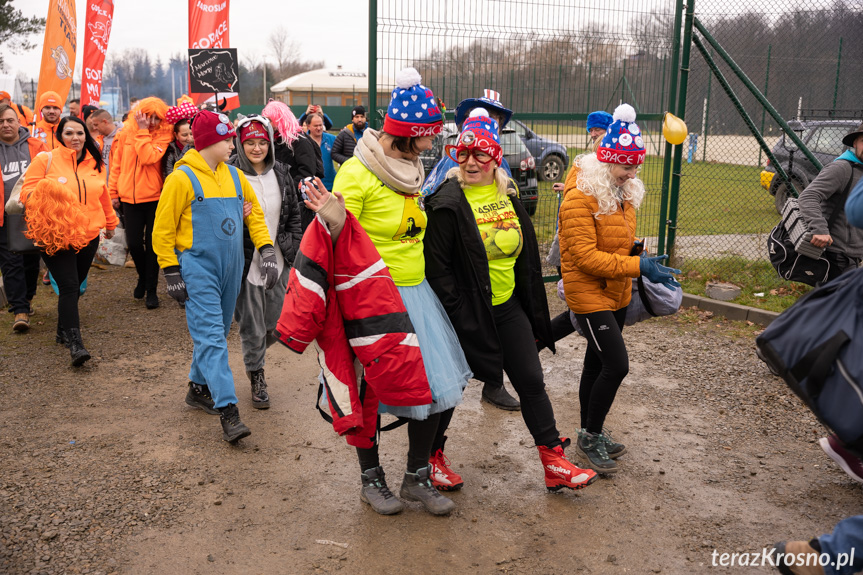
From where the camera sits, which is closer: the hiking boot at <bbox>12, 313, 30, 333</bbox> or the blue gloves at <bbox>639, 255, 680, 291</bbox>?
the blue gloves at <bbox>639, 255, 680, 291</bbox>

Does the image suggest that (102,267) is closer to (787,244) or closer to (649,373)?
(649,373)

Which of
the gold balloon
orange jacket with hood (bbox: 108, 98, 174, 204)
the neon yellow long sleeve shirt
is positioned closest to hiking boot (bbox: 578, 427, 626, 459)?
the neon yellow long sleeve shirt

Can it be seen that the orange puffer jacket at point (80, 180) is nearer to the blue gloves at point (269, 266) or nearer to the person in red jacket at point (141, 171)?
the person in red jacket at point (141, 171)

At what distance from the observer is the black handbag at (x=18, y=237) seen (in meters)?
6.53

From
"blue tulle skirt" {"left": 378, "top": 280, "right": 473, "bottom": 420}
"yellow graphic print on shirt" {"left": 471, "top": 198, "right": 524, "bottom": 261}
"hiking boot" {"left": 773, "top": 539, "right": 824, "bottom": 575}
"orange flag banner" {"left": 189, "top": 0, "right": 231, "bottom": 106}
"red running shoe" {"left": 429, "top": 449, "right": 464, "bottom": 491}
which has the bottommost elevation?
"red running shoe" {"left": 429, "top": 449, "right": 464, "bottom": 491}

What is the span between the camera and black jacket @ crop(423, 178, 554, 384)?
386 centimetres

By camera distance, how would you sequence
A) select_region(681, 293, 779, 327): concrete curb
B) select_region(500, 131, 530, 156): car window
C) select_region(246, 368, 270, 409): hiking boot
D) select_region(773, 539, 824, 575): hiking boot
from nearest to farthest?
select_region(773, 539, 824, 575): hiking boot < select_region(246, 368, 270, 409): hiking boot < select_region(681, 293, 779, 327): concrete curb < select_region(500, 131, 530, 156): car window

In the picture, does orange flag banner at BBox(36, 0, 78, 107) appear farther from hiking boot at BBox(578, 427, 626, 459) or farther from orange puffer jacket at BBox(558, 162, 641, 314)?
hiking boot at BBox(578, 427, 626, 459)

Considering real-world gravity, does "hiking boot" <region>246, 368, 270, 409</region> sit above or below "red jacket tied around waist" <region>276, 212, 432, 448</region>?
below

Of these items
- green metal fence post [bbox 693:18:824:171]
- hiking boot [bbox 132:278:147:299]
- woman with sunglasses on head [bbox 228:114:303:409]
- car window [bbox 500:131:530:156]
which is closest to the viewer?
woman with sunglasses on head [bbox 228:114:303:409]

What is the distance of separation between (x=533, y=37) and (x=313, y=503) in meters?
5.52

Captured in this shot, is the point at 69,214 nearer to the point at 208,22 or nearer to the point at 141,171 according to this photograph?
the point at 141,171

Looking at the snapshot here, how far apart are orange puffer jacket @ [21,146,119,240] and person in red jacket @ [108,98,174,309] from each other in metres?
1.10

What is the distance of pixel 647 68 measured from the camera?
8297 millimetres
